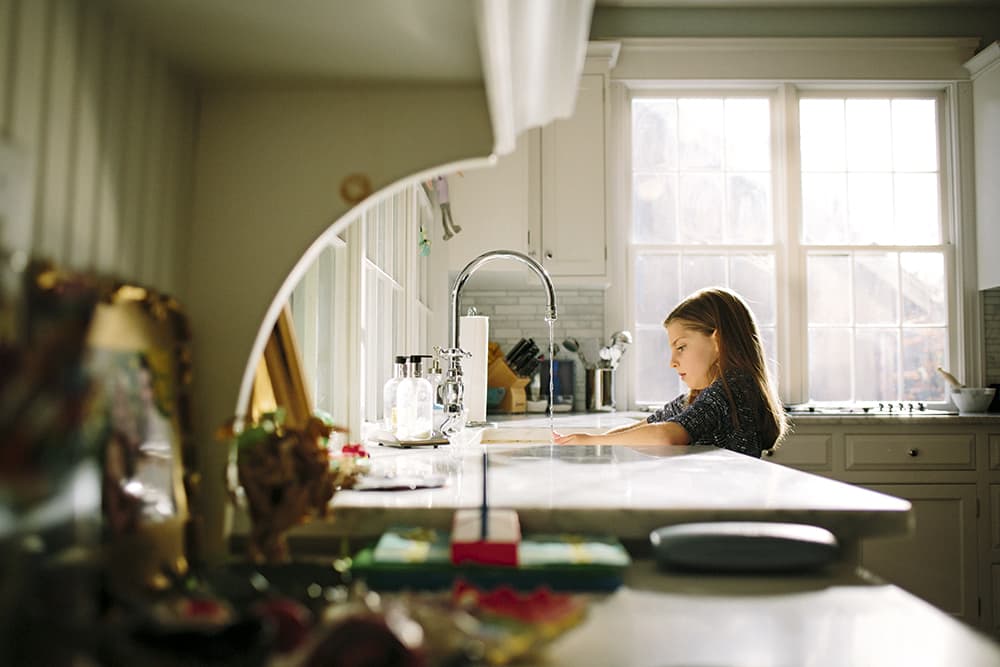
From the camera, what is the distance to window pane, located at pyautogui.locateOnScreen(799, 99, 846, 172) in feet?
15.2

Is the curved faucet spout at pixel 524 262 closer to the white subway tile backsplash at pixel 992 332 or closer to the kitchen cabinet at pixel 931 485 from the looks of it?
the kitchen cabinet at pixel 931 485

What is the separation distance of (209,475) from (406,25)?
0.51 m

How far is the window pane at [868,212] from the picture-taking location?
4.63 m

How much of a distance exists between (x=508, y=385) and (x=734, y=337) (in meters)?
1.61

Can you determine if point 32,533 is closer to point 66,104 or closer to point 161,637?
point 161,637

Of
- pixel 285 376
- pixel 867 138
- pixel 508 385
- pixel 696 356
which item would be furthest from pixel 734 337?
pixel 867 138

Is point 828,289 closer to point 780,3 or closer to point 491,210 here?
point 780,3

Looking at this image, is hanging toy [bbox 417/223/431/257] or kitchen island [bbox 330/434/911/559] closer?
kitchen island [bbox 330/434/911/559]

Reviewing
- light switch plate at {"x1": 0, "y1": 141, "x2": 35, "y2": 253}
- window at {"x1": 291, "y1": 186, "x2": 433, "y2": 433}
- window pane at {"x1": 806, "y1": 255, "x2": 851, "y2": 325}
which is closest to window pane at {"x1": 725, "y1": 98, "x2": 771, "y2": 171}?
window pane at {"x1": 806, "y1": 255, "x2": 851, "y2": 325}

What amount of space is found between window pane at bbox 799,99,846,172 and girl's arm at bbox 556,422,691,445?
9.06 ft

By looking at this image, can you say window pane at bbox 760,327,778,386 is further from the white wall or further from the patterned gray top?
the white wall

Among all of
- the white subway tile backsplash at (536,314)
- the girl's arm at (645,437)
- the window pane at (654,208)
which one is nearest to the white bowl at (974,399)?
Result: the window pane at (654,208)

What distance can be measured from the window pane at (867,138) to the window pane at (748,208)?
52 centimetres

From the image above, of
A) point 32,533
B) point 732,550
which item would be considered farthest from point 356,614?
point 732,550
